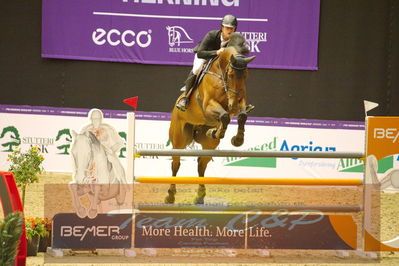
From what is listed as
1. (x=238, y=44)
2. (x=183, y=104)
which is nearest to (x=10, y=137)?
(x=183, y=104)

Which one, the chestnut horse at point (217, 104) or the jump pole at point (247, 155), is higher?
the chestnut horse at point (217, 104)

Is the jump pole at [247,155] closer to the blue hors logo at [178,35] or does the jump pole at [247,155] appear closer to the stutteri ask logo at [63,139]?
the stutteri ask logo at [63,139]

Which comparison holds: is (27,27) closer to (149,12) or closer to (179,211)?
(149,12)

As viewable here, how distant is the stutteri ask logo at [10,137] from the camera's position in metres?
9.66

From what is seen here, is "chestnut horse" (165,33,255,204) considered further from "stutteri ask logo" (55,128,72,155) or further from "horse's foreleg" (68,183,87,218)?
"stutteri ask logo" (55,128,72,155)

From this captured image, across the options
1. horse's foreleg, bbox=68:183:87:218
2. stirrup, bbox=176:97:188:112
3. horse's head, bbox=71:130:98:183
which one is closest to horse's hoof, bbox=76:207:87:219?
horse's foreleg, bbox=68:183:87:218

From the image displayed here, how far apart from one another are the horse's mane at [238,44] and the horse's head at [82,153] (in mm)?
1467

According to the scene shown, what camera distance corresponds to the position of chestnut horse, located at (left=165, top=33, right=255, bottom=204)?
533 centimetres

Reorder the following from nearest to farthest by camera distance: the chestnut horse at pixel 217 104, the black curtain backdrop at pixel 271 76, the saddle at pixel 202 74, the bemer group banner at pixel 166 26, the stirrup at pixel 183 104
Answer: the chestnut horse at pixel 217 104 < the saddle at pixel 202 74 < the stirrup at pixel 183 104 < the bemer group banner at pixel 166 26 < the black curtain backdrop at pixel 271 76

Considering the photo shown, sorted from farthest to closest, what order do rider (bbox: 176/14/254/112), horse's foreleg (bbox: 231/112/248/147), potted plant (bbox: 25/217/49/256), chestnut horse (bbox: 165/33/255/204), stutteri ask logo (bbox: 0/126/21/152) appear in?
1. stutteri ask logo (bbox: 0/126/21/152)
2. rider (bbox: 176/14/254/112)
3. chestnut horse (bbox: 165/33/255/204)
4. horse's foreleg (bbox: 231/112/248/147)
5. potted plant (bbox: 25/217/49/256)

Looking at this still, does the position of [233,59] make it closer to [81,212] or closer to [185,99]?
[185,99]

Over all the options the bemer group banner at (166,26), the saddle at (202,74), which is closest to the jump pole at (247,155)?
the saddle at (202,74)

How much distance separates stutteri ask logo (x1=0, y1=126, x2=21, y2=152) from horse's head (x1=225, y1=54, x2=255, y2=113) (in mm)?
5289

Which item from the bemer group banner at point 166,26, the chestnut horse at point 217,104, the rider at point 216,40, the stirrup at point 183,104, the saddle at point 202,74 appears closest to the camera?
the chestnut horse at point 217,104
